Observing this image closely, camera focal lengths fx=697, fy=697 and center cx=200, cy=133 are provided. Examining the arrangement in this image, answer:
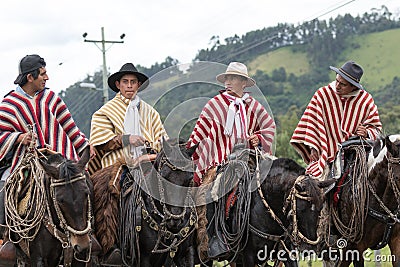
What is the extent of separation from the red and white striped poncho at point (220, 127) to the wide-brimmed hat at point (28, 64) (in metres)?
2.13

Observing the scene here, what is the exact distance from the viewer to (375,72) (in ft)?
317

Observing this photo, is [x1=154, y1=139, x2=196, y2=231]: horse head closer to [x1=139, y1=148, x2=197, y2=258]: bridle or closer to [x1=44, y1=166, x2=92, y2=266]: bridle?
[x1=139, y1=148, x2=197, y2=258]: bridle

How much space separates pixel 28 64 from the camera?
26.9 feet

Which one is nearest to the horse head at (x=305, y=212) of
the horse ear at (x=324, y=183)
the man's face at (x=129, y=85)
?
the horse ear at (x=324, y=183)

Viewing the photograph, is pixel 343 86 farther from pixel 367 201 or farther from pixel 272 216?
pixel 272 216

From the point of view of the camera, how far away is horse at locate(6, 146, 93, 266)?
7133mm

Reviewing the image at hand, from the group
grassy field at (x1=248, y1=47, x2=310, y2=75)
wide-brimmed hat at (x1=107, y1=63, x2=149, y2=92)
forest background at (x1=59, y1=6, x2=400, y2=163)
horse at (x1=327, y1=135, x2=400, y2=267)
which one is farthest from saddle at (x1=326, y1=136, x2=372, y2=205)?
grassy field at (x1=248, y1=47, x2=310, y2=75)

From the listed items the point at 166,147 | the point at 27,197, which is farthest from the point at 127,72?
the point at 27,197

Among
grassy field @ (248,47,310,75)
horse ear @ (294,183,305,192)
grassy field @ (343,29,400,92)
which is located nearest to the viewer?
horse ear @ (294,183,305,192)

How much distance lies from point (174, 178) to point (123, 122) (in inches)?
76.7

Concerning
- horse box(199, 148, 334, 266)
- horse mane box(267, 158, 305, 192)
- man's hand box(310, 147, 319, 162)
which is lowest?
horse box(199, 148, 334, 266)

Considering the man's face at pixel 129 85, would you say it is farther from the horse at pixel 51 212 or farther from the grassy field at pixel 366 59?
the grassy field at pixel 366 59

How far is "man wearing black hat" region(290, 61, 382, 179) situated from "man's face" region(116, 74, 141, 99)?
8.00ft

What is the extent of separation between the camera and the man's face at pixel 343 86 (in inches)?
369
